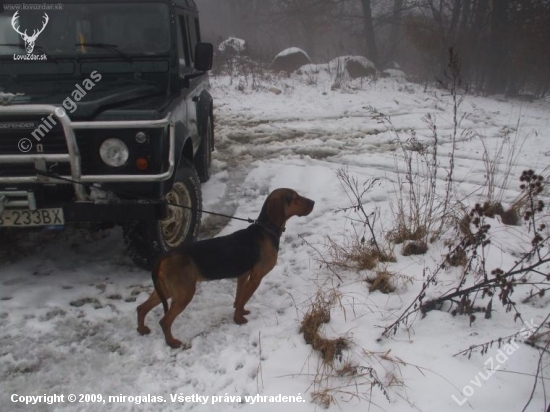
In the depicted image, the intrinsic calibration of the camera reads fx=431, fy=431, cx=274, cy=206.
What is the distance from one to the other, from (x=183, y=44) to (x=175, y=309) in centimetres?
279

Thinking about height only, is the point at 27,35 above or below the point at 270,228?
above

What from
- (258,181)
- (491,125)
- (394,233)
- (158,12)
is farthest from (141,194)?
(491,125)

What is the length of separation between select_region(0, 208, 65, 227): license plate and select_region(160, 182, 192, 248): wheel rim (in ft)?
2.57

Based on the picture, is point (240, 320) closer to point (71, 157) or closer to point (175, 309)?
point (175, 309)

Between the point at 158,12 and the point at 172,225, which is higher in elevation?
the point at 158,12

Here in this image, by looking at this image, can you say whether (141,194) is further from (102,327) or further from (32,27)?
(32,27)

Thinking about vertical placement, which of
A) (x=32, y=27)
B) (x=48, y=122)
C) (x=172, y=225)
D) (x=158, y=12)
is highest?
(x=158, y=12)

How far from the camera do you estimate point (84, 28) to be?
3732 millimetres

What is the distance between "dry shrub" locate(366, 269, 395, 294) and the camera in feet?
10.3

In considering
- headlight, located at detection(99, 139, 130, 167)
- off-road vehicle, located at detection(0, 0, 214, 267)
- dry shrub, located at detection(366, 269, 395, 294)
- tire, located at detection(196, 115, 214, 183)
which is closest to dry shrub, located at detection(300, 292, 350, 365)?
dry shrub, located at detection(366, 269, 395, 294)

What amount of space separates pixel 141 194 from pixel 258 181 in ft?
9.40

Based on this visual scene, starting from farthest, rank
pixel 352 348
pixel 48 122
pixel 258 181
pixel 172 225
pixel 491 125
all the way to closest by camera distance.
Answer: pixel 491 125 < pixel 258 181 < pixel 172 225 < pixel 48 122 < pixel 352 348

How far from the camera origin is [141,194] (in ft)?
9.54

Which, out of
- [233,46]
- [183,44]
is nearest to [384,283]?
[183,44]
